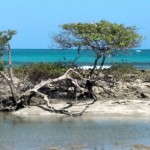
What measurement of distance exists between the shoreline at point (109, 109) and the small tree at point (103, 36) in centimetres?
267

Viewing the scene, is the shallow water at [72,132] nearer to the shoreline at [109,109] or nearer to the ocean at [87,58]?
the shoreline at [109,109]

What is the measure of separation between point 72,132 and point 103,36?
24.1 ft

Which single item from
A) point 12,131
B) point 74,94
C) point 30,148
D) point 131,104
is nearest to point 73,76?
point 74,94

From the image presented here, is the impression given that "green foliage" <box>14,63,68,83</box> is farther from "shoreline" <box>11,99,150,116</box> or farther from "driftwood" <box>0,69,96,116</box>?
"shoreline" <box>11,99,150,116</box>

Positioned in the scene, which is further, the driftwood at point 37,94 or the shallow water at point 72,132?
the driftwood at point 37,94

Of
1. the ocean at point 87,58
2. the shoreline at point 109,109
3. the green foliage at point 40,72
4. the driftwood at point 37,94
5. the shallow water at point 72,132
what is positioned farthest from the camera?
the ocean at point 87,58

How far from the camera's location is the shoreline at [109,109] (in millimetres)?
25734

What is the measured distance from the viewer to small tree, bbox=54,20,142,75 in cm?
2719

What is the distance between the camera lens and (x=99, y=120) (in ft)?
79.5

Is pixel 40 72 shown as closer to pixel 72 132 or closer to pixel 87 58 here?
pixel 72 132

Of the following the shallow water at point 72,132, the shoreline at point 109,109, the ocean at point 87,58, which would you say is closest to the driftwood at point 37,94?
the shoreline at point 109,109

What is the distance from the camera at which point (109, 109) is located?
26156mm

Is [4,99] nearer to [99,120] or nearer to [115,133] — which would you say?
[99,120]

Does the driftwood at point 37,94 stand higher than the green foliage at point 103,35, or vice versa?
the green foliage at point 103,35
